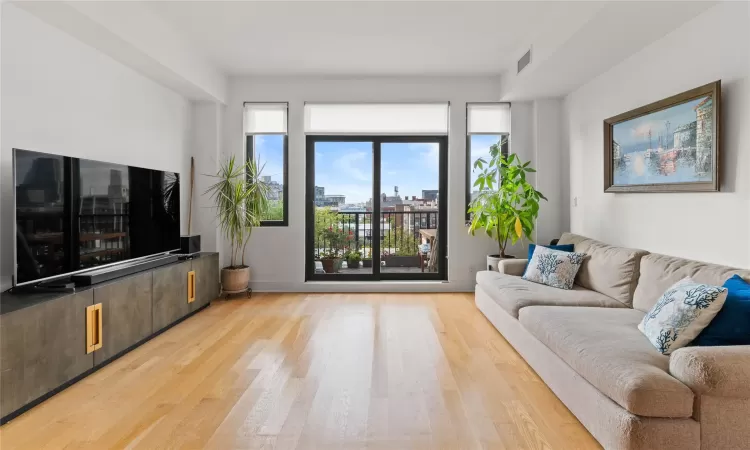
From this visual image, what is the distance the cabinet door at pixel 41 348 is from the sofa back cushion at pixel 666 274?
3832 mm

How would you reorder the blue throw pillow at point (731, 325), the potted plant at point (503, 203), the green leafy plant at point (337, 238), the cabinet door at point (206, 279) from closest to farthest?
1. the blue throw pillow at point (731, 325)
2. the cabinet door at point (206, 279)
3. the potted plant at point (503, 203)
4. the green leafy plant at point (337, 238)

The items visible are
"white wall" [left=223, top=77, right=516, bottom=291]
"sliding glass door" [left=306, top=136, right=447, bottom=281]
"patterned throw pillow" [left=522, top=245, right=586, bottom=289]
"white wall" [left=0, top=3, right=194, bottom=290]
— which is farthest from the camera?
"sliding glass door" [left=306, top=136, right=447, bottom=281]

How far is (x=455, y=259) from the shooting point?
5.36 m

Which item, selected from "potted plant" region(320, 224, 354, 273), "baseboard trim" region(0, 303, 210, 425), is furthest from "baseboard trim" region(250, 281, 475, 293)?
"baseboard trim" region(0, 303, 210, 425)

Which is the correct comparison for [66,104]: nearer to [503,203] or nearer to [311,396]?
[311,396]

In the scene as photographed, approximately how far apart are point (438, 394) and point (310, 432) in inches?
32.8

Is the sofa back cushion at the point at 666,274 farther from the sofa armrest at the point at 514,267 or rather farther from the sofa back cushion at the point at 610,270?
the sofa armrest at the point at 514,267

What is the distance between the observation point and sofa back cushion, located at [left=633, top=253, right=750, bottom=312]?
242 centimetres

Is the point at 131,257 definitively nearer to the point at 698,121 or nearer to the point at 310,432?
the point at 310,432

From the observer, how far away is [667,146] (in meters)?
3.11

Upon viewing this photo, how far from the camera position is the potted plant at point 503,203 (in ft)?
15.4

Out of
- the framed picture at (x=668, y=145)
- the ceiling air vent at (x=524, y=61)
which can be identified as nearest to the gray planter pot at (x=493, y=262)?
the framed picture at (x=668, y=145)

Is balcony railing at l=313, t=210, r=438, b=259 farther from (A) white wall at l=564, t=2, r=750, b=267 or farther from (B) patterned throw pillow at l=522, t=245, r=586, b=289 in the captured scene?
(A) white wall at l=564, t=2, r=750, b=267

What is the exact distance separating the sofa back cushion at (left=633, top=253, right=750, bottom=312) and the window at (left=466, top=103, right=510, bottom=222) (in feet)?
8.20
